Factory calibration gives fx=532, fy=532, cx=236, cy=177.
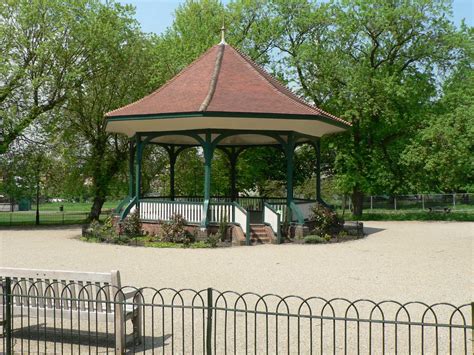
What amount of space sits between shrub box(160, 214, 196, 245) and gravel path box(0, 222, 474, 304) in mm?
1449

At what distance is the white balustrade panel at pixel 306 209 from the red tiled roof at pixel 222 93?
130 inches

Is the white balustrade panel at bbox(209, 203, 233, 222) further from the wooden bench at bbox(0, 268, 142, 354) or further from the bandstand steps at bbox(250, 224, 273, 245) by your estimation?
the wooden bench at bbox(0, 268, 142, 354)

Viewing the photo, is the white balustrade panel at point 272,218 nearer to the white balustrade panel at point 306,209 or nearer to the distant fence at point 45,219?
the white balustrade panel at point 306,209

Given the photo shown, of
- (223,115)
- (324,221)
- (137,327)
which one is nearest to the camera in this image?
(137,327)

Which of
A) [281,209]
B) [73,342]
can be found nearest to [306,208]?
[281,209]

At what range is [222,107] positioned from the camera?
1753 centimetres

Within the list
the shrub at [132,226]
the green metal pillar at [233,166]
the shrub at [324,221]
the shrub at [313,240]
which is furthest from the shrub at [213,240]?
the green metal pillar at [233,166]

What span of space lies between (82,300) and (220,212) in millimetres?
12302

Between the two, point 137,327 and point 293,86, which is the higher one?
point 293,86

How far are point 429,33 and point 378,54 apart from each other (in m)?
2.92

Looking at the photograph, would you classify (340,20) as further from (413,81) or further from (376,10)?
(413,81)

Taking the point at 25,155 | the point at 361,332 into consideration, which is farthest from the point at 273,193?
the point at 361,332

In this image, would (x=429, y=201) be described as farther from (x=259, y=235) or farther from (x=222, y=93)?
(x=222, y=93)

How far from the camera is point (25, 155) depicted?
27.4 metres
